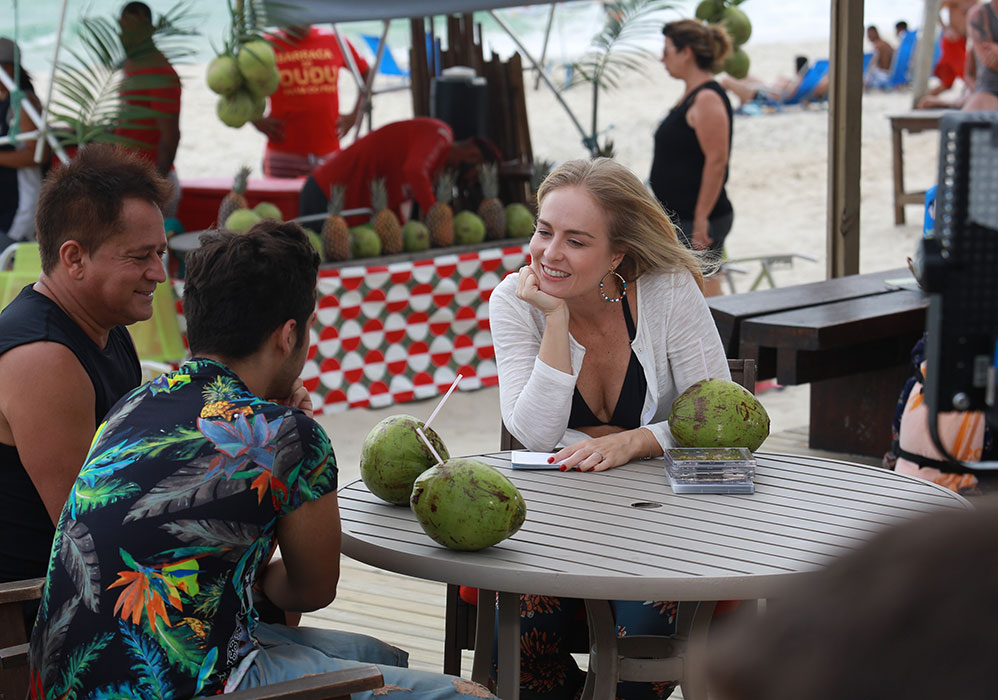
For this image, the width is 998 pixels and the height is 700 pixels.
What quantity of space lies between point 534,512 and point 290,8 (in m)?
4.15

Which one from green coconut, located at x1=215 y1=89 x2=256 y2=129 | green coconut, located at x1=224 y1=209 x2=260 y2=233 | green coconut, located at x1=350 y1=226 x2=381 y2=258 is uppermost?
green coconut, located at x1=215 y1=89 x2=256 y2=129

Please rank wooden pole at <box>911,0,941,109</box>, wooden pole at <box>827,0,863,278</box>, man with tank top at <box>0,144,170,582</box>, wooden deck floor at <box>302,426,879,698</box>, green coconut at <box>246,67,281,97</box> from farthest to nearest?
wooden pole at <box>911,0,941,109</box> → green coconut at <box>246,67,281,97</box> → wooden pole at <box>827,0,863,278</box> → wooden deck floor at <box>302,426,879,698</box> → man with tank top at <box>0,144,170,582</box>

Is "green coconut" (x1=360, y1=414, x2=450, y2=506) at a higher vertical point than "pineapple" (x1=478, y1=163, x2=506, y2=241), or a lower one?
lower

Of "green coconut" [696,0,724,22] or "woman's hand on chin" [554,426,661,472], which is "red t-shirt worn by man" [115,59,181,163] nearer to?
"green coconut" [696,0,724,22]

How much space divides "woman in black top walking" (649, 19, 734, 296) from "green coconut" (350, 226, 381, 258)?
1.52 meters

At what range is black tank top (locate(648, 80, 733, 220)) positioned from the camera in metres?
6.14

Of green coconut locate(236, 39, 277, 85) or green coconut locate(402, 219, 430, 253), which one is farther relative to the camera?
green coconut locate(402, 219, 430, 253)

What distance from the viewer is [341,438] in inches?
241

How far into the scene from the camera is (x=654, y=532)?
7.33 feet

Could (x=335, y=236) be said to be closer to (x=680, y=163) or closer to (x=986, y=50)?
(x=680, y=163)

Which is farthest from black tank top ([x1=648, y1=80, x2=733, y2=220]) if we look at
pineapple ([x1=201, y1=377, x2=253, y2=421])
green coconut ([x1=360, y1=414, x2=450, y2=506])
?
pineapple ([x1=201, y1=377, x2=253, y2=421])

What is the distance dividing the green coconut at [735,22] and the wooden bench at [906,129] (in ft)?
16.4

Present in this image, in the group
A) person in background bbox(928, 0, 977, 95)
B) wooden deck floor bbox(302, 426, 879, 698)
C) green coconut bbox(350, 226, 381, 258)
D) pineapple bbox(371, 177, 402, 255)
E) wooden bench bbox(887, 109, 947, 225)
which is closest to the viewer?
wooden deck floor bbox(302, 426, 879, 698)

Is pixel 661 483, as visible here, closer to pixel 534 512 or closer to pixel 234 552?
pixel 534 512
